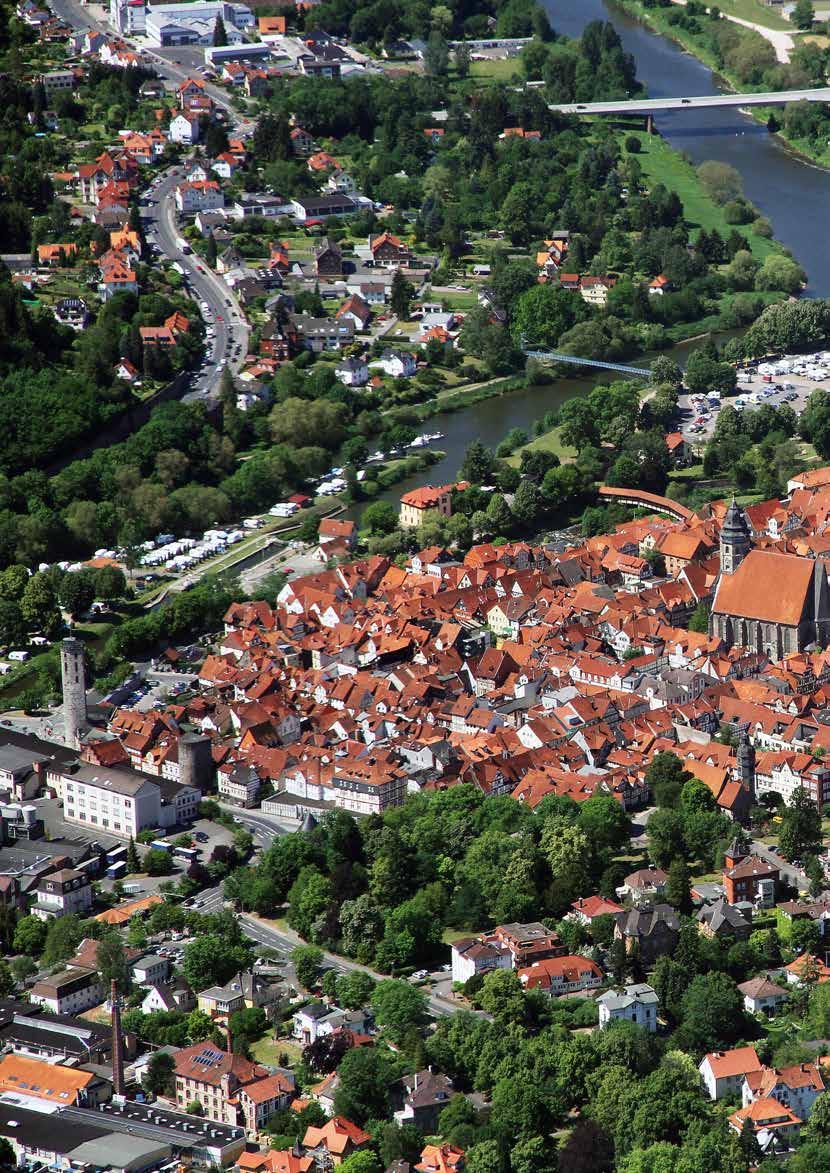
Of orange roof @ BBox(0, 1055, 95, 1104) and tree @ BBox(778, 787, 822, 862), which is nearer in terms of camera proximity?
orange roof @ BBox(0, 1055, 95, 1104)

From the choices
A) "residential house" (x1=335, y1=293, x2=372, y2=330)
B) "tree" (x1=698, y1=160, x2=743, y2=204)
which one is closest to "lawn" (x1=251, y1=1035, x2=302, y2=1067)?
"residential house" (x1=335, y1=293, x2=372, y2=330)

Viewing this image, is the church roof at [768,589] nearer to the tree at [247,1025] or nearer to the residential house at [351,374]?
the tree at [247,1025]

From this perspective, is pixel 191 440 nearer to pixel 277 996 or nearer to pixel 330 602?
pixel 330 602

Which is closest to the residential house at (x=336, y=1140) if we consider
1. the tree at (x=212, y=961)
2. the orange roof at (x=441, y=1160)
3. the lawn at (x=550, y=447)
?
the orange roof at (x=441, y=1160)

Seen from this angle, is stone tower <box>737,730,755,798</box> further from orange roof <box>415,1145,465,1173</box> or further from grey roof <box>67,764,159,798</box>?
orange roof <box>415,1145,465,1173</box>

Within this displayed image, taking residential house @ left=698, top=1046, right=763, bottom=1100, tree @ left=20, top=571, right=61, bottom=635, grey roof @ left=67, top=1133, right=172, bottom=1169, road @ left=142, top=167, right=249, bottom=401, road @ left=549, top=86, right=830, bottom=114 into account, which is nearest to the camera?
grey roof @ left=67, top=1133, right=172, bottom=1169

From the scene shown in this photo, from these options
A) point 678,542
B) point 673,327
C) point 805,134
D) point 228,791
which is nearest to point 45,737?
point 228,791

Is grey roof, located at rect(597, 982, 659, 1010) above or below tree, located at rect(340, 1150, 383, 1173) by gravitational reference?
above
